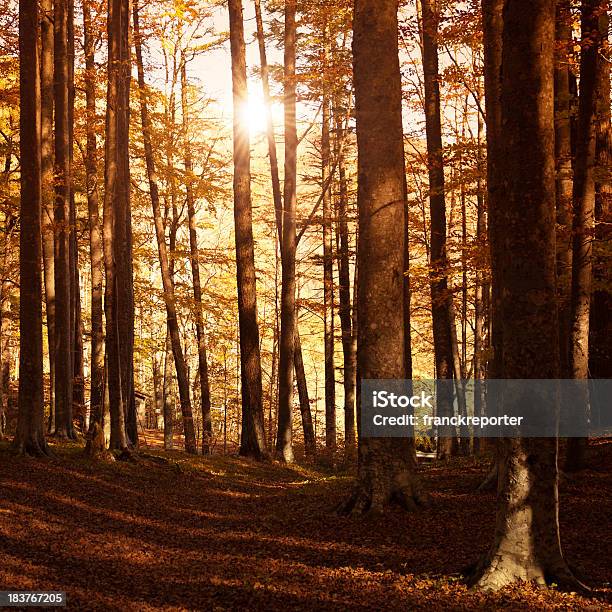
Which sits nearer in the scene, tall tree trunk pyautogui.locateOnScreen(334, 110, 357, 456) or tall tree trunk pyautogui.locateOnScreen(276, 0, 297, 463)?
tall tree trunk pyautogui.locateOnScreen(276, 0, 297, 463)

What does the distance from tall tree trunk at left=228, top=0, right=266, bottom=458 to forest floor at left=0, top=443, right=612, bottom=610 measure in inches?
177

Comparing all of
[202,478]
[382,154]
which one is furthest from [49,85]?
[382,154]

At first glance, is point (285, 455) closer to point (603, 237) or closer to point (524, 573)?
point (603, 237)

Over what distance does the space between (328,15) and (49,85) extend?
770 cm

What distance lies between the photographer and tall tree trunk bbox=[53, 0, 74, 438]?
14969mm

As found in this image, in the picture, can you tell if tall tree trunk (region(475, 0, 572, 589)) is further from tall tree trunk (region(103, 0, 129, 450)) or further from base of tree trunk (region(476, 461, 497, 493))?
tall tree trunk (region(103, 0, 129, 450))

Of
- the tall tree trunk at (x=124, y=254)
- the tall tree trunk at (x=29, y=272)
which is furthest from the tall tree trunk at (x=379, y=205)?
the tall tree trunk at (x=124, y=254)

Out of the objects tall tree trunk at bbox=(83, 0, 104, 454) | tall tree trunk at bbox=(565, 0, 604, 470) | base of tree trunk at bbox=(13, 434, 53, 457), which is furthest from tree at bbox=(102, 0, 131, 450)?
tall tree trunk at bbox=(565, 0, 604, 470)

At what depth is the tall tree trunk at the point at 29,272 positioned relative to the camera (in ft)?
37.6

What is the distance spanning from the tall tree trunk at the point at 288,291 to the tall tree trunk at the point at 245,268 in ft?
3.32

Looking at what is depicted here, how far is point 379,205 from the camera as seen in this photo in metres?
8.45

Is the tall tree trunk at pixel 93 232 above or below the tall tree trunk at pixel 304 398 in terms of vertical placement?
above

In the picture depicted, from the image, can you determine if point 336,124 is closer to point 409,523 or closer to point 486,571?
point 409,523

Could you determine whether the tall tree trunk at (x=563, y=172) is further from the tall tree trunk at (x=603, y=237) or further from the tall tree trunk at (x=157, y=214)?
the tall tree trunk at (x=157, y=214)
